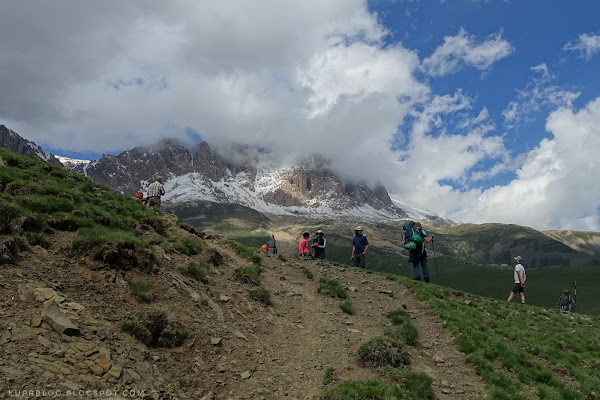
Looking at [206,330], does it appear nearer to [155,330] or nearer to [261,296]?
[155,330]

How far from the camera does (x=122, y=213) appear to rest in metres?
19.8

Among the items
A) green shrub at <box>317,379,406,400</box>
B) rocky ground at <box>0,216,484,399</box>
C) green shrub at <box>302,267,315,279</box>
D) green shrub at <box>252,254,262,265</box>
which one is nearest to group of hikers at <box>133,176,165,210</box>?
A: green shrub at <box>252,254,262,265</box>

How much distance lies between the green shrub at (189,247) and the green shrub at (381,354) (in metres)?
10.1

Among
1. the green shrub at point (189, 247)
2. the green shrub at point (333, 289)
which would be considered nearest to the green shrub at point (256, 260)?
the green shrub at point (189, 247)

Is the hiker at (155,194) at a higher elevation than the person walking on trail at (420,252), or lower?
higher

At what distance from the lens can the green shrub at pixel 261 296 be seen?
53.8 feet

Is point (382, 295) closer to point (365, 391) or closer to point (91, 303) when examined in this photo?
point (365, 391)

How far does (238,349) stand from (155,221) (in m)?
11.3

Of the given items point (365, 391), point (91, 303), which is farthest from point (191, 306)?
point (365, 391)

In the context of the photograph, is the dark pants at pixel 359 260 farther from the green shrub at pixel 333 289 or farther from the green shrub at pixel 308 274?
the green shrub at pixel 333 289

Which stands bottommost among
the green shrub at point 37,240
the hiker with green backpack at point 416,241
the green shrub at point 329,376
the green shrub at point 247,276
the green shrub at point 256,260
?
the green shrub at point 329,376

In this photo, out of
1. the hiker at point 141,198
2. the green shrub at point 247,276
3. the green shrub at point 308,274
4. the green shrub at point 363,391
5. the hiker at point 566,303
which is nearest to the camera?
the green shrub at point 363,391

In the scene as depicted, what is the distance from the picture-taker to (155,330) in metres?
10.6

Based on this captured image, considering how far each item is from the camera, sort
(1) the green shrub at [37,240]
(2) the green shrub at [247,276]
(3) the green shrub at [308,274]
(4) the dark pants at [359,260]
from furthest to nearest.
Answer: (4) the dark pants at [359,260]
(3) the green shrub at [308,274]
(2) the green shrub at [247,276]
(1) the green shrub at [37,240]
